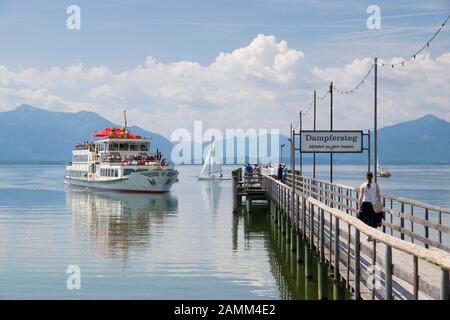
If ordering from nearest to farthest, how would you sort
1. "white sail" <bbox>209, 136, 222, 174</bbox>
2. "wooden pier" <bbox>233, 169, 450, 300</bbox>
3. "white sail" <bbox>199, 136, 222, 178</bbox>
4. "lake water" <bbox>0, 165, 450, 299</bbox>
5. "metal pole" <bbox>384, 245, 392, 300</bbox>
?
"wooden pier" <bbox>233, 169, 450, 300</bbox>
"metal pole" <bbox>384, 245, 392, 300</bbox>
"lake water" <bbox>0, 165, 450, 299</bbox>
"white sail" <bbox>209, 136, 222, 174</bbox>
"white sail" <bbox>199, 136, 222, 178</bbox>

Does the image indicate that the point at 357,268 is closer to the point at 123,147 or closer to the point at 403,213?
the point at 403,213

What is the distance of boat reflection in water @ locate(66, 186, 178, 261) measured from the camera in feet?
99.6

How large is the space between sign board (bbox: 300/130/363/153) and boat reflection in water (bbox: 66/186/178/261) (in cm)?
792

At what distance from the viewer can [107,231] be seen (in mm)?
36781

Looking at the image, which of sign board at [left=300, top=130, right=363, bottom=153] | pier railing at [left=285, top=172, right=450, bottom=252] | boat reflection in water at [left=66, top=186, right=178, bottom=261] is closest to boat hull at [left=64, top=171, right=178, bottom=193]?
boat reflection in water at [left=66, top=186, right=178, bottom=261]

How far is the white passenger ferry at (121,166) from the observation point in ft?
243

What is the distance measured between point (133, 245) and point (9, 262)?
609 centimetres

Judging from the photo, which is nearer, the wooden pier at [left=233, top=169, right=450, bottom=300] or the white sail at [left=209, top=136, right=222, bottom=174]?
the wooden pier at [left=233, top=169, right=450, bottom=300]

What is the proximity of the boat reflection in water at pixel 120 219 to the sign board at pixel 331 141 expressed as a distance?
26.0 feet

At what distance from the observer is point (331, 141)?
28.2 meters

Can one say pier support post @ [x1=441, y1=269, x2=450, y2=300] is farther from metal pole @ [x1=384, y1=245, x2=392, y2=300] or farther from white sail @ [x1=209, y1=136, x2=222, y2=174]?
white sail @ [x1=209, y1=136, x2=222, y2=174]

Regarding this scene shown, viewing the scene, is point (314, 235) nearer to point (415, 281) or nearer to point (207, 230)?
point (415, 281)

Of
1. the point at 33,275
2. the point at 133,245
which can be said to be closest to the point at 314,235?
the point at 33,275

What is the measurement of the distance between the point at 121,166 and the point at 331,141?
5058 cm
